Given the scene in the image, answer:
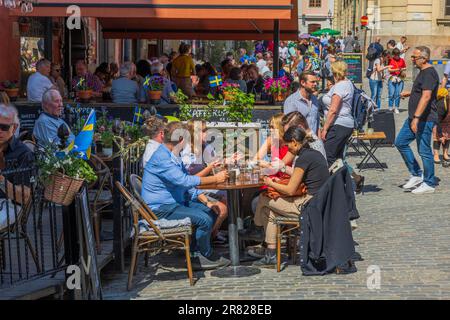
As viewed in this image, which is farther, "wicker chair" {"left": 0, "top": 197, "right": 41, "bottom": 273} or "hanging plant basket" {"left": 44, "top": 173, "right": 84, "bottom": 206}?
"wicker chair" {"left": 0, "top": 197, "right": 41, "bottom": 273}

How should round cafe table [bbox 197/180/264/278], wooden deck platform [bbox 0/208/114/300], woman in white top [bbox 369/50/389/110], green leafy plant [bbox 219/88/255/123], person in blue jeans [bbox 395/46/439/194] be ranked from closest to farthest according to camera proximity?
wooden deck platform [bbox 0/208/114/300]
round cafe table [bbox 197/180/264/278]
green leafy plant [bbox 219/88/255/123]
person in blue jeans [bbox 395/46/439/194]
woman in white top [bbox 369/50/389/110]

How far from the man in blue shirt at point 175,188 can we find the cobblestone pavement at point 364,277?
0.96ft

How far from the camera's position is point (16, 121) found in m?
7.42

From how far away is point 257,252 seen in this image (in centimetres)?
905

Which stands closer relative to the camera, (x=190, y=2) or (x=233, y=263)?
(x=233, y=263)

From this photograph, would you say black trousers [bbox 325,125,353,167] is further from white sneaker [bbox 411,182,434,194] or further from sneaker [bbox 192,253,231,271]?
sneaker [bbox 192,253,231,271]

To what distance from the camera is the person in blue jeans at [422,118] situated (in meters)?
12.5

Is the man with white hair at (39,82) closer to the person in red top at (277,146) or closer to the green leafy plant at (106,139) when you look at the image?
the green leafy plant at (106,139)

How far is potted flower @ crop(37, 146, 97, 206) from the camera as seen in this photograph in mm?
6750

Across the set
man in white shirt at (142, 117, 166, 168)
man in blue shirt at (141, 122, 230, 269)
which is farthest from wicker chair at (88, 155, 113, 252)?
man in blue shirt at (141, 122, 230, 269)
